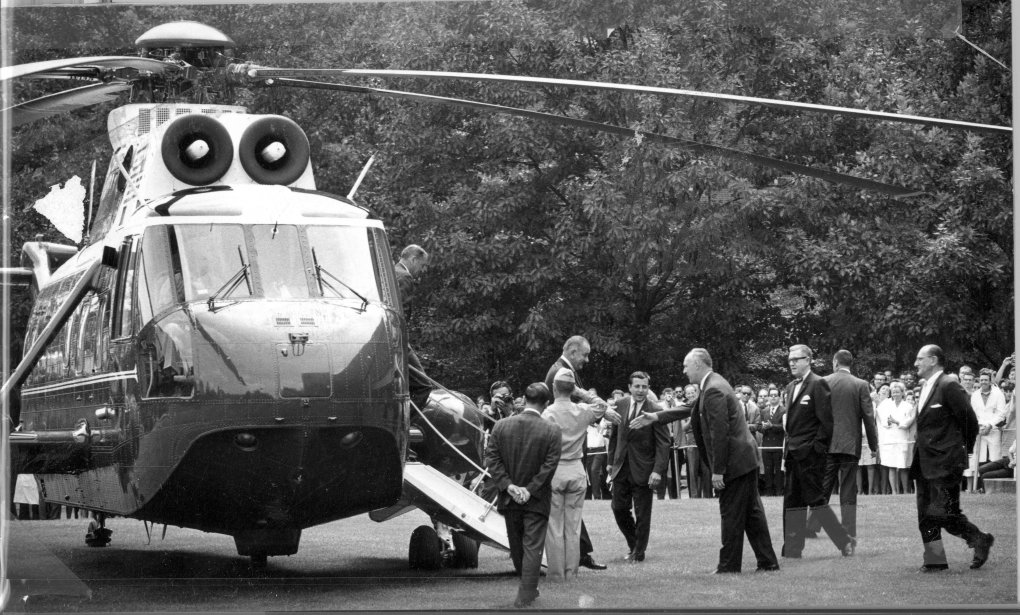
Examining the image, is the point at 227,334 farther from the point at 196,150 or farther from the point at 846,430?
the point at 846,430

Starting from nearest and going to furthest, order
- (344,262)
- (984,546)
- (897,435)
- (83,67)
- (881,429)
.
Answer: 1. (83,67)
2. (344,262)
3. (984,546)
4. (897,435)
5. (881,429)

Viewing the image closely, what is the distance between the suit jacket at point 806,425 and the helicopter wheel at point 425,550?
2.71 m

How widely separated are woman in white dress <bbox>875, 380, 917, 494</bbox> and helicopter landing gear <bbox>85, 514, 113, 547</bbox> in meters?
5.78

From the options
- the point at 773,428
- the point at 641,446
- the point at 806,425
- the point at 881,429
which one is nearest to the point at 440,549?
the point at 641,446

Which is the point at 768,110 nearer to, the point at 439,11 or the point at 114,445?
the point at 439,11

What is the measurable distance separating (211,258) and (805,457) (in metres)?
4.63

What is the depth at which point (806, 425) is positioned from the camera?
1034 cm

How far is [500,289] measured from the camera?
9930 mm

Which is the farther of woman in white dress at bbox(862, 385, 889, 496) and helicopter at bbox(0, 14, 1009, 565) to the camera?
woman in white dress at bbox(862, 385, 889, 496)

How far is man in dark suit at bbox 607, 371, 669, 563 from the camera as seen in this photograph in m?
10.2

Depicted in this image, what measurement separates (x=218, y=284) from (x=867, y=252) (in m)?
4.60

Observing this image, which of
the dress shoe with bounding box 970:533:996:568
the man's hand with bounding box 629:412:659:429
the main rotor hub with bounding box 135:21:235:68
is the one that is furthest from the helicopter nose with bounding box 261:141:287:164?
the dress shoe with bounding box 970:533:996:568

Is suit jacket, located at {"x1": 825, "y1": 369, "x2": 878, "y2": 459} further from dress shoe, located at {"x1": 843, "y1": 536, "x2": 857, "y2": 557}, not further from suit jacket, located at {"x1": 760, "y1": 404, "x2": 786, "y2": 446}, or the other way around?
dress shoe, located at {"x1": 843, "y1": 536, "x2": 857, "y2": 557}

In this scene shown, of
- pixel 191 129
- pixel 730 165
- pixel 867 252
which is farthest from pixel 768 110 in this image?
pixel 191 129
